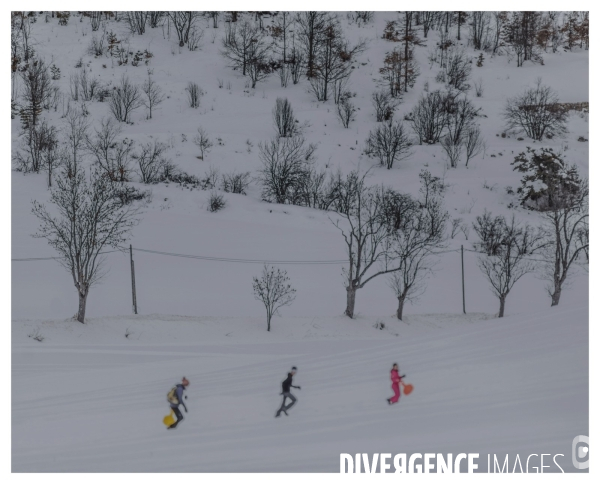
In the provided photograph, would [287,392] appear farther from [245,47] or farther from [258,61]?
[245,47]

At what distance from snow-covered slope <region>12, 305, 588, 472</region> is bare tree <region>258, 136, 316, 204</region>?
55.1ft

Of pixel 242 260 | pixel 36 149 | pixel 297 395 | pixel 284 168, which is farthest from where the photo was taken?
pixel 284 168

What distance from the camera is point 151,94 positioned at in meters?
41.2

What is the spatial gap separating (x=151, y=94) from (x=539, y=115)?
28.3 m

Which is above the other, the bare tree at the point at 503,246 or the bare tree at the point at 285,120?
the bare tree at the point at 285,120

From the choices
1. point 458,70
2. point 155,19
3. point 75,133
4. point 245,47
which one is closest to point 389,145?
point 458,70

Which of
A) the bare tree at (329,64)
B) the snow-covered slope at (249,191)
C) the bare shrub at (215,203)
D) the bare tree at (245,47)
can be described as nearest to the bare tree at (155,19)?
the snow-covered slope at (249,191)

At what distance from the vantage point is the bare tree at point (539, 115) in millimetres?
39688

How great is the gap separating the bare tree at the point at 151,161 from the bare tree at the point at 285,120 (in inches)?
315

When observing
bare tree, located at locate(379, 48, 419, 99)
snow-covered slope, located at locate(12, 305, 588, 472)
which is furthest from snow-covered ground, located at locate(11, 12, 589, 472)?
bare tree, located at locate(379, 48, 419, 99)

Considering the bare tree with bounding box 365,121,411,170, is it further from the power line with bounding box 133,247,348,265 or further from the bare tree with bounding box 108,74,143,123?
the bare tree with bounding box 108,74,143,123

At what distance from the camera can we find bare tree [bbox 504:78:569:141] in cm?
3969

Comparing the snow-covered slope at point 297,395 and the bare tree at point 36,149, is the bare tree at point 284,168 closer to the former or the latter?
the bare tree at point 36,149

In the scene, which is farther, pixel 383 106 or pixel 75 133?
pixel 383 106
